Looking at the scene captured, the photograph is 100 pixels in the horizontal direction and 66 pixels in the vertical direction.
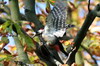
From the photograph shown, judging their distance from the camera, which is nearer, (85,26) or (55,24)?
(85,26)

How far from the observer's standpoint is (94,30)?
2787 millimetres

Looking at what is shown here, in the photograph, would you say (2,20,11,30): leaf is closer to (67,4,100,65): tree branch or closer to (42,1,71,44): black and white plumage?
(42,1,71,44): black and white plumage

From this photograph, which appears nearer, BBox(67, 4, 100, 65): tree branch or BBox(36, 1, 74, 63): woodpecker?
BBox(67, 4, 100, 65): tree branch

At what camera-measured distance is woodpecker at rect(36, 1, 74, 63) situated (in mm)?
1766

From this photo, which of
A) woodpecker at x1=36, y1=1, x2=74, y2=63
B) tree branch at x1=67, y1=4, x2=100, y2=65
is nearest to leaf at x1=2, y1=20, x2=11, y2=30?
woodpecker at x1=36, y1=1, x2=74, y2=63

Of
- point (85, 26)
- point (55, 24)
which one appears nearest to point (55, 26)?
point (55, 24)

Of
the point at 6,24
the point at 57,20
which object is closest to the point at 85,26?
the point at 57,20

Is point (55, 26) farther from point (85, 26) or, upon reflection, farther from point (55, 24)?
point (85, 26)

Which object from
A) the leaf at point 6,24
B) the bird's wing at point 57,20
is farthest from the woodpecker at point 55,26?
the leaf at point 6,24

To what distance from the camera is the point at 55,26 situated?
1.79 m

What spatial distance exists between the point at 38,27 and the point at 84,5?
4.02m

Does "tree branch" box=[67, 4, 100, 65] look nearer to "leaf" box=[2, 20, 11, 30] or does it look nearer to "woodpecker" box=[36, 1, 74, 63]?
"woodpecker" box=[36, 1, 74, 63]

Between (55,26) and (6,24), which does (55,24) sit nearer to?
(55,26)

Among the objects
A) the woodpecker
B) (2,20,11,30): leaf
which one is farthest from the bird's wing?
(2,20,11,30): leaf
